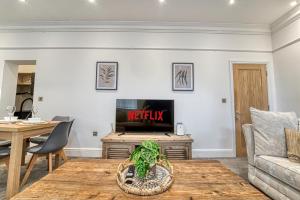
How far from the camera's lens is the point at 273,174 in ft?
5.86

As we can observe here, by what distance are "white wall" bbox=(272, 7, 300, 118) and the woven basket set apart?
3452mm

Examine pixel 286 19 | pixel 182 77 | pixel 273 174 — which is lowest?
pixel 273 174

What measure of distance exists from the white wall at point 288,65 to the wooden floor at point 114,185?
3.04 meters

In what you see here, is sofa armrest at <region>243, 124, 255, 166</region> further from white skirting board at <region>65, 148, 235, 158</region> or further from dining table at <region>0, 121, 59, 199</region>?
dining table at <region>0, 121, 59, 199</region>

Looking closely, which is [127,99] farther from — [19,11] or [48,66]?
[19,11]

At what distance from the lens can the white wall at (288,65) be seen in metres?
3.27

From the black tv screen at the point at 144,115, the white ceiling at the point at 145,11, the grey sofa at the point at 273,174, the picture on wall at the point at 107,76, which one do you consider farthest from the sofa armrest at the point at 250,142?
the picture on wall at the point at 107,76

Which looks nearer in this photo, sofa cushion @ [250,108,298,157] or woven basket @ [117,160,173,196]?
woven basket @ [117,160,173,196]

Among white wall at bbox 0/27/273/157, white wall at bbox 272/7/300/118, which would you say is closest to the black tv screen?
white wall at bbox 0/27/273/157

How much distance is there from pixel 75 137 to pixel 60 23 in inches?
101

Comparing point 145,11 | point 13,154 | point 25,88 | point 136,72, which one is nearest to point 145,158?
point 13,154

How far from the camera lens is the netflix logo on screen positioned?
3393 mm

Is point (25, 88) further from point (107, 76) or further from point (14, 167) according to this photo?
point (14, 167)

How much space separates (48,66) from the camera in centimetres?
378
